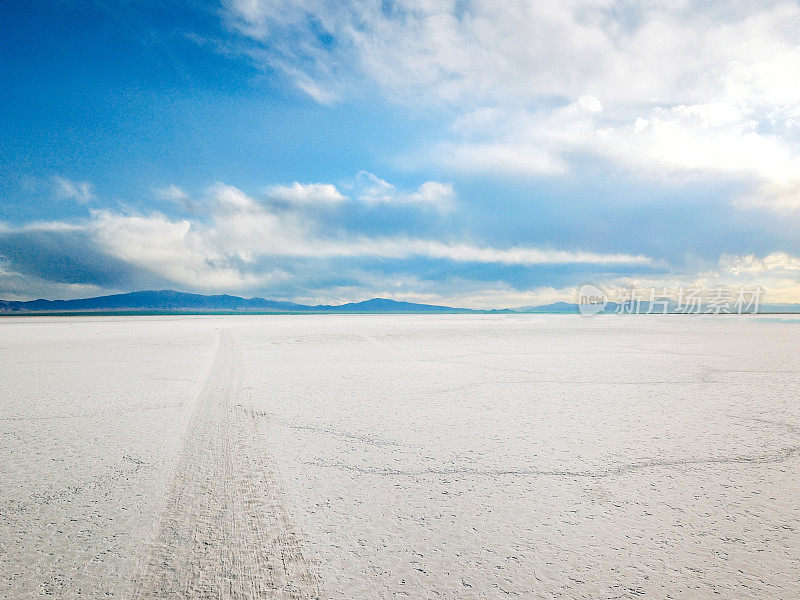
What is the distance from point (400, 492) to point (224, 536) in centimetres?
130

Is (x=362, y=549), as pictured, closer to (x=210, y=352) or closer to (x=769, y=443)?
(x=769, y=443)

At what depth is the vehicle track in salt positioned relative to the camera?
2.30 metres

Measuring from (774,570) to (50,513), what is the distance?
460 cm

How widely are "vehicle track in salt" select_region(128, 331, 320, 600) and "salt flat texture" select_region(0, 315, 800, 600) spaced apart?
0.02 m

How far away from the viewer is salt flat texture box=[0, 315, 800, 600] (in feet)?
7.84

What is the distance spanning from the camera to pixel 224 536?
2.75 metres

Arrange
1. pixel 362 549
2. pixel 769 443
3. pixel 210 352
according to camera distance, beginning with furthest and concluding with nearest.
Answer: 1. pixel 210 352
2. pixel 769 443
3. pixel 362 549

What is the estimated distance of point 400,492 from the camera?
3.43 meters

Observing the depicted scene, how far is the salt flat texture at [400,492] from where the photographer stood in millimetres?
2389

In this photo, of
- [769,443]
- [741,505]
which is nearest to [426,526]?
[741,505]

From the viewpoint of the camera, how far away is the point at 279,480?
12.0 feet

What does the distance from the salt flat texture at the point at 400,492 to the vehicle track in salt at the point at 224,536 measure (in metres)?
0.02

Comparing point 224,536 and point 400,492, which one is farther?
point 400,492

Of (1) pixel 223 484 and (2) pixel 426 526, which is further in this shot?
(1) pixel 223 484
